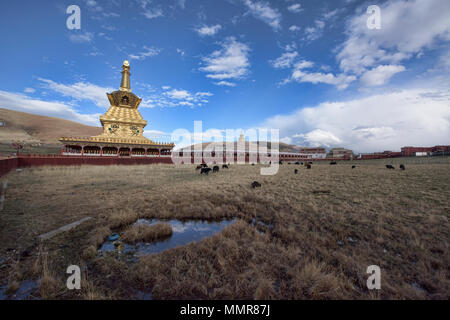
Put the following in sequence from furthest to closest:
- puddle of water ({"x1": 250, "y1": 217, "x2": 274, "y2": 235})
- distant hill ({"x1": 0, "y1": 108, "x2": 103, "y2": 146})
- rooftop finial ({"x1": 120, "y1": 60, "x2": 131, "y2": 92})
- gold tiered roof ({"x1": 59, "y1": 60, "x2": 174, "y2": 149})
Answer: distant hill ({"x1": 0, "y1": 108, "x2": 103, "y2": 146}) < rooftop finial ({"x1": 120, "y1": 60, "x2": 131, "y2": 92}) < gold tiered roof ({"x1": 59, "y1": 60, "x2": 174, "y2": 149}) < puddle of water ({"x1": 250, "y1": 217, "x2": 274, "y2": 235})

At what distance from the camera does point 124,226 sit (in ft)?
19.3

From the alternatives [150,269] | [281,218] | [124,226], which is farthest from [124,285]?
[281,218]

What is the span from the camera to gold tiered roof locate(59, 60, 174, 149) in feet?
96.4

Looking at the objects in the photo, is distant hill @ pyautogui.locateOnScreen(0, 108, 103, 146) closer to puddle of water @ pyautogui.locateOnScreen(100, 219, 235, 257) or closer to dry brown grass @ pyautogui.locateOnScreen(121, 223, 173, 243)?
dry brown grass @ pyautogui.locateOnScreen(121, 223, 173, 243)

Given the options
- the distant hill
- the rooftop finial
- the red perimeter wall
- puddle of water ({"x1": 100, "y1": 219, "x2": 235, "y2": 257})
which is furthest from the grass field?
the distant hill

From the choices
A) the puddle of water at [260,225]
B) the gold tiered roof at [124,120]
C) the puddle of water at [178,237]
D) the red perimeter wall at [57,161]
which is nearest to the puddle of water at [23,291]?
the puddle of water at [178,237]

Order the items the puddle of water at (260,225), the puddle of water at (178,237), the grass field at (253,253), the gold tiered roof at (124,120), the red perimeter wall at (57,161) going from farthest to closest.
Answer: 1. the gold tiered roof at (124,120)
2. the red perimeter wall at (57,161)
3. the puddle of water at (260,225)
4. the puddle of water at (178,237)
5. the grass field at (253,253)

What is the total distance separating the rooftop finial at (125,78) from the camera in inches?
1373

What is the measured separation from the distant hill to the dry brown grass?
8665 centimetres

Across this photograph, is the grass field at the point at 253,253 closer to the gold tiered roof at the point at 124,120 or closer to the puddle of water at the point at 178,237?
the puddle of water at the point at 178,237

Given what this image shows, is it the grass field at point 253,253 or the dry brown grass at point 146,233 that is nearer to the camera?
the grass field at point 253,253

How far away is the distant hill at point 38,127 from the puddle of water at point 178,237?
8696cm
